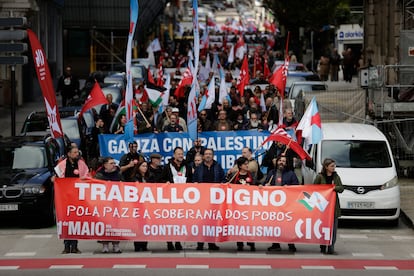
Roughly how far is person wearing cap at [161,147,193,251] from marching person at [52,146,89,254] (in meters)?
1.22

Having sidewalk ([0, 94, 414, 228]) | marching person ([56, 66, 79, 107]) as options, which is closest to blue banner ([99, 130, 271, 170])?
sidewalk ([0, 94, 414, 228])

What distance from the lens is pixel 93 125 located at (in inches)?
1059

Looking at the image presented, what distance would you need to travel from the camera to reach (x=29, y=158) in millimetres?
19938

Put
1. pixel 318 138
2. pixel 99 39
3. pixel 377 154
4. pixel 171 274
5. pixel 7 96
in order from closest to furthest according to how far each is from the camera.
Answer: pixel 171 274 → pixel 318 138 → pixel 377 154 → pixel 7 96 → pixel 99 39

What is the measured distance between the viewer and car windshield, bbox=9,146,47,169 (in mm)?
19734

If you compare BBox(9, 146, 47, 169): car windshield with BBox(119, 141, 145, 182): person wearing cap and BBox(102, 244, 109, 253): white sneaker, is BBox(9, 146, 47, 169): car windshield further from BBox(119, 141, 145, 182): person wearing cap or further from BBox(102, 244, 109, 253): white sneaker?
BBox(102, 244, 109, 253): white sneaker

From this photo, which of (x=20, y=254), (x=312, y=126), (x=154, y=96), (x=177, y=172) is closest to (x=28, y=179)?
(x=20, y=254)

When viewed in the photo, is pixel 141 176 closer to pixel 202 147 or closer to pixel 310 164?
pixel 202 147

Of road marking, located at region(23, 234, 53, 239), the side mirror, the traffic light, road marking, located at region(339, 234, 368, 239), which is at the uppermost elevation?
the traffic light

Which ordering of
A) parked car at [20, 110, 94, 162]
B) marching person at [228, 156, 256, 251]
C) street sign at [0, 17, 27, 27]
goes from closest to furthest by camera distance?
1. marching person at [228, 156, 256, 251]
2. street sign at [0, 17, 27, 27]
3. parked car at [20, 110, 94, 162]

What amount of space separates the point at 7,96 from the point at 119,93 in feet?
24.5

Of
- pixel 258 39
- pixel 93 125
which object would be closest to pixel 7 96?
pixel 93 125

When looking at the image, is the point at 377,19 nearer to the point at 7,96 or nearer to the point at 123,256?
the point at 7,96

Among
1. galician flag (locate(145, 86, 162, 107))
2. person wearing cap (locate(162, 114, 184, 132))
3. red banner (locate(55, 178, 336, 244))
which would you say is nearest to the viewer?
red banner (locate(55, 178, 336, 244))
